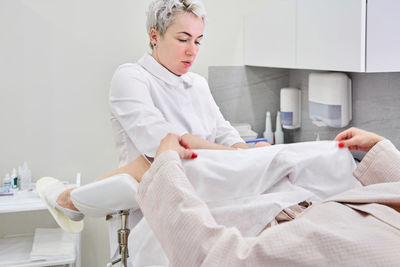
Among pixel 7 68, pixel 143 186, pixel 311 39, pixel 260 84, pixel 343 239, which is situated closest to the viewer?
pixel 343 239

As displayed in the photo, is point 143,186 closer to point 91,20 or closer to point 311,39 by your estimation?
point 311,39

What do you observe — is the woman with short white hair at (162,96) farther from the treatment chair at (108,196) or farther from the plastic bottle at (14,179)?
the plastic bottle at (14,179)

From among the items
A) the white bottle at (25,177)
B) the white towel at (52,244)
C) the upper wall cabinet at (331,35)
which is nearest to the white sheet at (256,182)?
the upper wall cabinet at (331,35)

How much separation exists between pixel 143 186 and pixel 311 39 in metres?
1.24

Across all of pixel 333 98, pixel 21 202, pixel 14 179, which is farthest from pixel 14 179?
pixel 333 98

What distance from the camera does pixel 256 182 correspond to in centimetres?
90

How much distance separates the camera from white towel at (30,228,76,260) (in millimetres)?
1979

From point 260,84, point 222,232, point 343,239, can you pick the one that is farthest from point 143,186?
point 260,84

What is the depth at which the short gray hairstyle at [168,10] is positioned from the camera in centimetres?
145

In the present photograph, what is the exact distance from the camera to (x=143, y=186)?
813 millimetres

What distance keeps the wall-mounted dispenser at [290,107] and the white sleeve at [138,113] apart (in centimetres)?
116

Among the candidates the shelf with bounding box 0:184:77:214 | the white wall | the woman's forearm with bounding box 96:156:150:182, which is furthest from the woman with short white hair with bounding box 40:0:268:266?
the white wall

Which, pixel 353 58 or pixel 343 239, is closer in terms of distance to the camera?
pixel 343 239

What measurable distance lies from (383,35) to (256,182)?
79 cm
